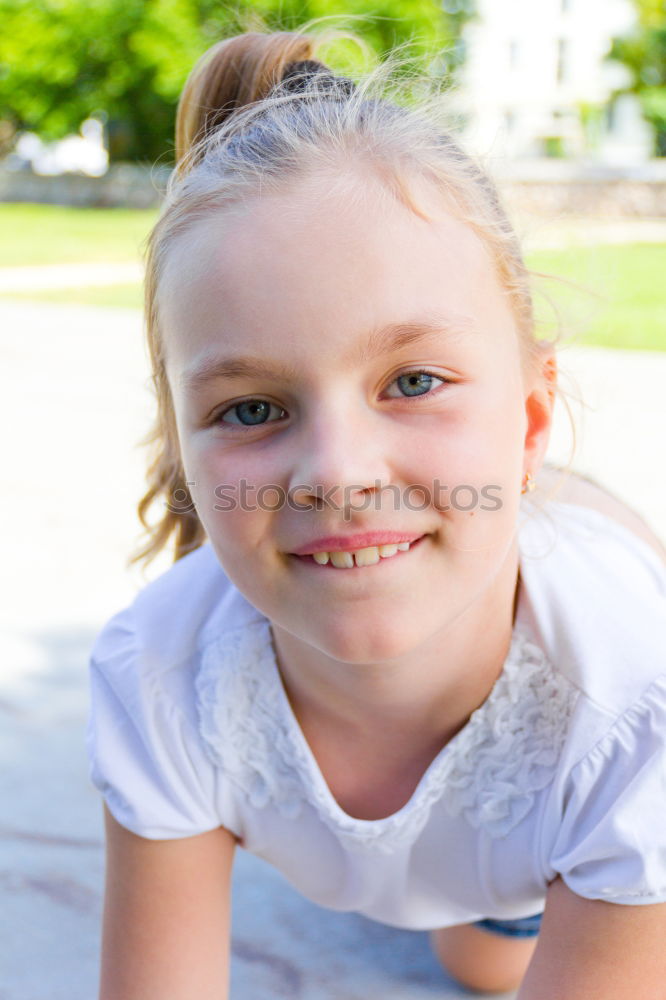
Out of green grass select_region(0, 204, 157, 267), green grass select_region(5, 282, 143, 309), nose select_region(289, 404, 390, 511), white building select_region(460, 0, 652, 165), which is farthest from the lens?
white building select_region(460, 0, 652, 165)

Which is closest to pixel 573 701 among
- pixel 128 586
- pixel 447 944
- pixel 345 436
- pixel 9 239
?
pixel 345 436

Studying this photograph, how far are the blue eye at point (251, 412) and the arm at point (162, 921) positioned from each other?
0.47 metres

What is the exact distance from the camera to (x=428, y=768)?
118cm

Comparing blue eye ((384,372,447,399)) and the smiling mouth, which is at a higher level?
blue eye ((384,372,447,399))

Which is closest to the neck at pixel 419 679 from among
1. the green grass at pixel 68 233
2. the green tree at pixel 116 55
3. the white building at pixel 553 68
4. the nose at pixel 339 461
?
the nose at pixel 339 461

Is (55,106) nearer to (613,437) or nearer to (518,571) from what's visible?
(613,437)

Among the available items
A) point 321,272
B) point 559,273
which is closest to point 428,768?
point 321,272

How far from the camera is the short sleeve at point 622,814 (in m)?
1.00

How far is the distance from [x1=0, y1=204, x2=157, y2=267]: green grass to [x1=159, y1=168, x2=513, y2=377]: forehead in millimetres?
7120

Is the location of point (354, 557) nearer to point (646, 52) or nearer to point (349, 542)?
point (349, 542)

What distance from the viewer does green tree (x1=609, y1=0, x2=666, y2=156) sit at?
2496 centimetres

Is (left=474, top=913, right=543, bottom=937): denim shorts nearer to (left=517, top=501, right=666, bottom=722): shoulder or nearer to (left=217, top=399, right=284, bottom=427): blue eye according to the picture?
(left=517, top=501, right=666, bottom=722): shoulder

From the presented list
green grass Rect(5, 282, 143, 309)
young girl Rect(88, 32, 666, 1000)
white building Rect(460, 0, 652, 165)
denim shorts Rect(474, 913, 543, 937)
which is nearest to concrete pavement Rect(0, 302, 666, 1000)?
denim shorts Rect(474, 913, 543, 937)

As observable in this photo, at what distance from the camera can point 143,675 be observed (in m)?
1.22
